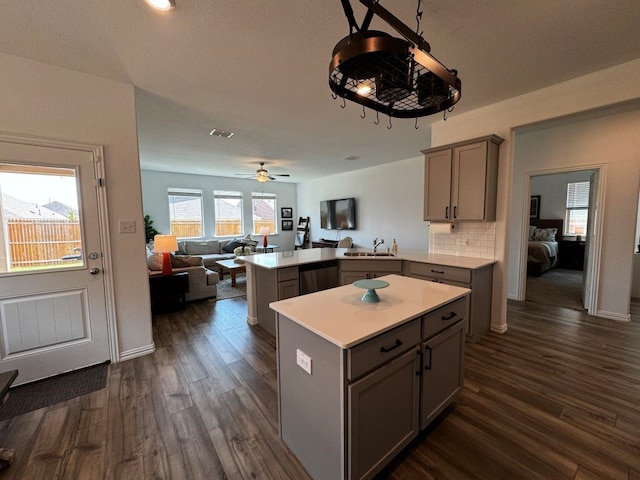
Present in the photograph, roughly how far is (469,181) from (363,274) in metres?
1.72

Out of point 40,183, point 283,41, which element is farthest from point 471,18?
point 40,183

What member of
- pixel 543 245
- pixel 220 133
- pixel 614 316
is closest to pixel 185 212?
pixel 220 133

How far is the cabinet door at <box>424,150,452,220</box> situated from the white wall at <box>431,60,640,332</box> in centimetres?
35

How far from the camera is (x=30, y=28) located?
182cm

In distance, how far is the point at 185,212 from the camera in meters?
7.43

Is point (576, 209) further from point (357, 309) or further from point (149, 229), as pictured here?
point (149, 229)

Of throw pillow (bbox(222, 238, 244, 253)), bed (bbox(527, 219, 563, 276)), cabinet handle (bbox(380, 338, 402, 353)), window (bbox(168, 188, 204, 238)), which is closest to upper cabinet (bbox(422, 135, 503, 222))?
cabinet handle (bbox(380, 338, 402, 353))

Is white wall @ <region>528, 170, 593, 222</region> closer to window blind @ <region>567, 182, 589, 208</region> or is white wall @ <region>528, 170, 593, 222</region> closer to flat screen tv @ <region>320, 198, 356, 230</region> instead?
window blind @ <region>567, 182, 589, 208</region>

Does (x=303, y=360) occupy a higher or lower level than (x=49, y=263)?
lower

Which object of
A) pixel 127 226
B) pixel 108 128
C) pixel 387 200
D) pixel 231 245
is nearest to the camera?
pixel 108 128

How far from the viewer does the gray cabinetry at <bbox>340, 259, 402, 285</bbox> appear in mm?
3553

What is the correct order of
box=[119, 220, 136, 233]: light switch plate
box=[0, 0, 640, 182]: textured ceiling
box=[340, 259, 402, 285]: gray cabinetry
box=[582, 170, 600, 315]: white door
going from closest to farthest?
Answer: 1. box=[0, 0, 640, 182]: textured ceiling
2. box=[119, 220, 136, 233]: light switch plate
3. box=[340, 259, 402, 285]: gray cabinetry
4. box=[582, 170, 600, 315]: white door

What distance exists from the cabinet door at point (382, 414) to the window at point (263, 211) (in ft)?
25.1

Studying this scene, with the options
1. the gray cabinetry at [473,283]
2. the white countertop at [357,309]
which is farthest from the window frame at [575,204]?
the white countertop at [357,309]
